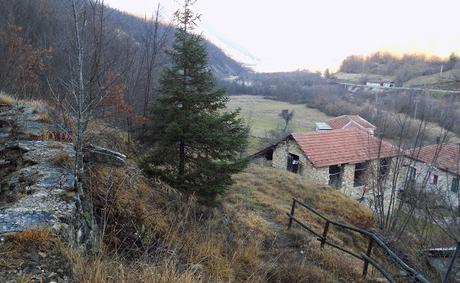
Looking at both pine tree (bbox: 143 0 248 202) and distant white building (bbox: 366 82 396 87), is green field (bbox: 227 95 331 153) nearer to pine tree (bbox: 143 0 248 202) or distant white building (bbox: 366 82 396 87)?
distant white building (bbox: 366 82 396 87)

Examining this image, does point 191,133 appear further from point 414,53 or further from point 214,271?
point 414,53

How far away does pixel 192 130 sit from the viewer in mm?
6938

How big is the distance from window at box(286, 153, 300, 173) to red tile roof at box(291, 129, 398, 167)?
48.1 inches

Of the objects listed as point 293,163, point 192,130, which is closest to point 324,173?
point 293,163

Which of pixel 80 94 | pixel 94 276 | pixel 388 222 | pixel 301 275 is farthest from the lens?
pixel 388 222

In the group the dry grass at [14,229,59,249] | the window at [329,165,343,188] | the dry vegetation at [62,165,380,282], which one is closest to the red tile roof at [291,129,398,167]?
the window at [329,165,343,188]

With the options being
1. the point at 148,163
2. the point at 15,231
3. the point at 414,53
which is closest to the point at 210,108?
the point at 148,163

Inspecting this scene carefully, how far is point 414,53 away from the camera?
8962 cm

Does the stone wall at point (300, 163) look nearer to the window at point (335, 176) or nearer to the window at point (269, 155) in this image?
the window at point (269, 155)

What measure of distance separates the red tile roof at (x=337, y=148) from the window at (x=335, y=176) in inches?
30.1

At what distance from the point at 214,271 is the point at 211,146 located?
12.1ft

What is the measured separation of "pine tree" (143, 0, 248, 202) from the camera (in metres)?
7.07

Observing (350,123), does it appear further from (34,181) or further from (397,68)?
(397,68)

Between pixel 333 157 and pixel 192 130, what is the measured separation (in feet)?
56.9
